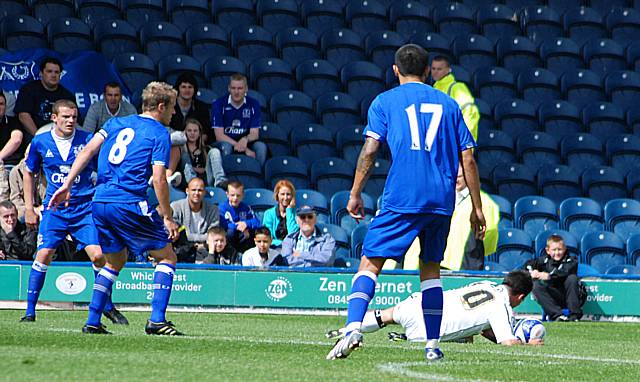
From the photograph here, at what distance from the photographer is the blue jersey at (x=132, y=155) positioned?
8.05 meters

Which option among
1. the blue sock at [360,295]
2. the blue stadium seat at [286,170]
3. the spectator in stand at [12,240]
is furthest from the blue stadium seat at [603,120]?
the blue sock at [360,295]

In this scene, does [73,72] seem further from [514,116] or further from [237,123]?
[514,116]

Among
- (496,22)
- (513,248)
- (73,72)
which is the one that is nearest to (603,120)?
(496,22)

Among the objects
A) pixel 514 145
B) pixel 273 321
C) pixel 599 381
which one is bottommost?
pixel 273 321

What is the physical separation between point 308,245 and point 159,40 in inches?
194

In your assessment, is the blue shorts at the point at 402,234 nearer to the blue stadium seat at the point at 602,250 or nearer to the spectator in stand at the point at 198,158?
the spectator in stand at the point at 198,158

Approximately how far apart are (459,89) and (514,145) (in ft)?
18.5

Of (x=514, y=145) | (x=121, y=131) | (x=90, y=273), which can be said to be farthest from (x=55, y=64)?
(x=514, y=145)

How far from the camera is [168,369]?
227 inches

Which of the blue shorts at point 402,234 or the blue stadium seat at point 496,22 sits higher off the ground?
the blue stadium seat at point 496,22

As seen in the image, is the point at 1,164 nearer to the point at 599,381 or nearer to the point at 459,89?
the point at 459,89

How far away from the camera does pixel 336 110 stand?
16.8 meters

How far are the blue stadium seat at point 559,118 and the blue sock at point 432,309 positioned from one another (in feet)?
36.8

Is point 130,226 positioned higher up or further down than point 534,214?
higher up
